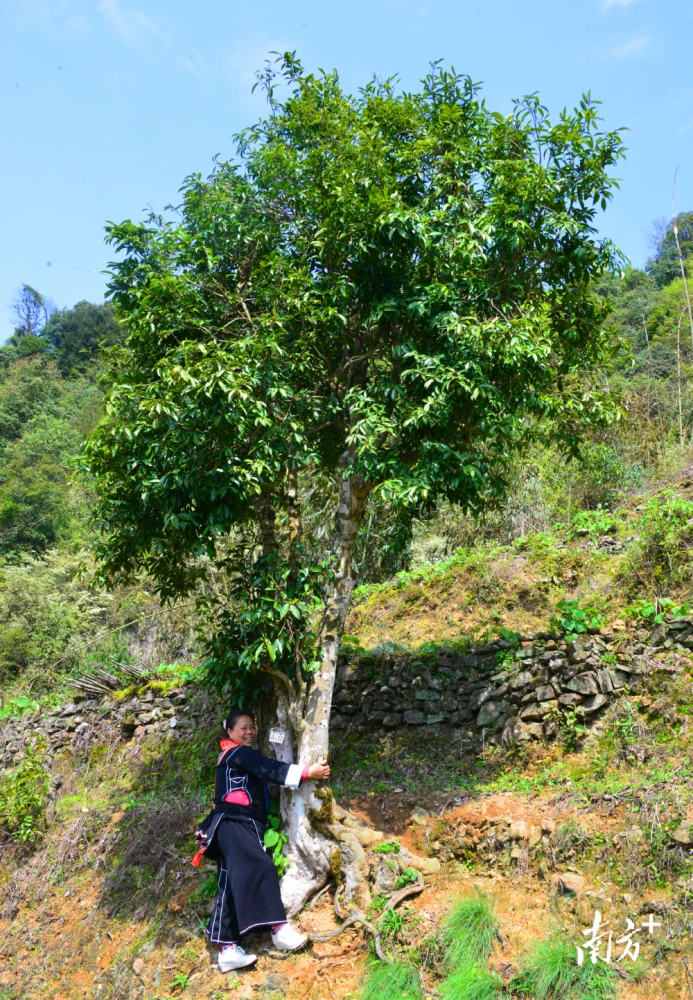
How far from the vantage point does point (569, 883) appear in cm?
473

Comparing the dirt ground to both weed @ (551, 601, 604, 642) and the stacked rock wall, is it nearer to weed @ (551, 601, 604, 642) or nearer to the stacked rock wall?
weed @ (551, 601, 604, 642)

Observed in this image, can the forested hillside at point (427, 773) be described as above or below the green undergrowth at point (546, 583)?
below

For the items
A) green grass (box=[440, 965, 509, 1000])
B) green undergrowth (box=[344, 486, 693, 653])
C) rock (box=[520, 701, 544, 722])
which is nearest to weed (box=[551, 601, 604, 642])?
green undergrowth (box=[344, 486, 693, 653])

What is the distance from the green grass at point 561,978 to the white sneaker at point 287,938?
5.11 ft

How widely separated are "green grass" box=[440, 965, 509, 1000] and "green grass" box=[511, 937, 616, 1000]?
0.10 metres

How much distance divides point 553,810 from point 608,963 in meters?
1.35

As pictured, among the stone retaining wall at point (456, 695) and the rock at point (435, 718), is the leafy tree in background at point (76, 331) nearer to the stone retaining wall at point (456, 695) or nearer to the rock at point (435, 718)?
the stone retaining wall at point (456, 695)

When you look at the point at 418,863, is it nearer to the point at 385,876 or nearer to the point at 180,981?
the point at 385,876

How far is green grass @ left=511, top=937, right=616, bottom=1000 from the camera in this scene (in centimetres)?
396

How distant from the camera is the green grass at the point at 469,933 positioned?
14.6 ft

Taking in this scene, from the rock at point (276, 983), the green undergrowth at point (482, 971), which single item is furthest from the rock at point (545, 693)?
the rock at point (276, 983)

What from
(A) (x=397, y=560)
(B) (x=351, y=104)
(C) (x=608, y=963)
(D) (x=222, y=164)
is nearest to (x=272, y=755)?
(C) (x=608, y=963)

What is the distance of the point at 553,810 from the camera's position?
5.41m

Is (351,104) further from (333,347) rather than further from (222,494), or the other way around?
(222,494)
